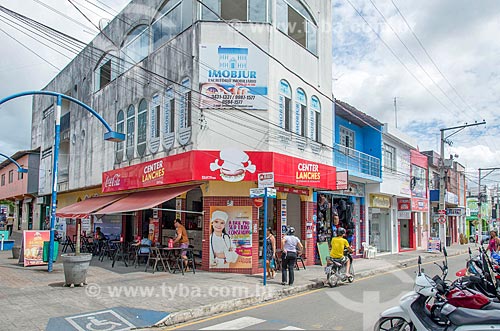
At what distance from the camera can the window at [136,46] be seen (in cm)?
1875

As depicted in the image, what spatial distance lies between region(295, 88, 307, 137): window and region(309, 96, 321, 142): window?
393 millimetres

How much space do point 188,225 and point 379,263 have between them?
28.1 feet

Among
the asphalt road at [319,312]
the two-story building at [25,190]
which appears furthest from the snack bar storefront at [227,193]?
the two-story building at [25,190]

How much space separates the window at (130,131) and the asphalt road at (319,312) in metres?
11.2

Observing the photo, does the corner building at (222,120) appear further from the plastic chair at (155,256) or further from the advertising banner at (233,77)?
the plastic chair at (155,256)

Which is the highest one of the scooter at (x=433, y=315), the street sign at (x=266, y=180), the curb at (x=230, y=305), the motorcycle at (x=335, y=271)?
the street sign at (x=266, y=180)

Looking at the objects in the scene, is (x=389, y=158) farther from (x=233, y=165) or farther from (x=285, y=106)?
(x=233, y=165)

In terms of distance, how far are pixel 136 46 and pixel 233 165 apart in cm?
949

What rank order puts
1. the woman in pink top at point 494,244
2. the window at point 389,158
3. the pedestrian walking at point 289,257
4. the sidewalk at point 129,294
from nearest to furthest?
the sidewalk at point 129,294 → the pedestrian walking at point 289,257 → the woman in pink top at point 494,244 → the window at point 389,158

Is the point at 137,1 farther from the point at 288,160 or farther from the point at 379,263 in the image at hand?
the point at 379,263

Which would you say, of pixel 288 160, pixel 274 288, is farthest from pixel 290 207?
pixel 274 288

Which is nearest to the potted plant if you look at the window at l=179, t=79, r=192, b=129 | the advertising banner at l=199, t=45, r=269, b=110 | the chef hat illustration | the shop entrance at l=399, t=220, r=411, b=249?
the chef hat illustration

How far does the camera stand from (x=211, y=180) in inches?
539

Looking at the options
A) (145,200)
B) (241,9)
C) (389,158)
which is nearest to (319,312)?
(145,200)
